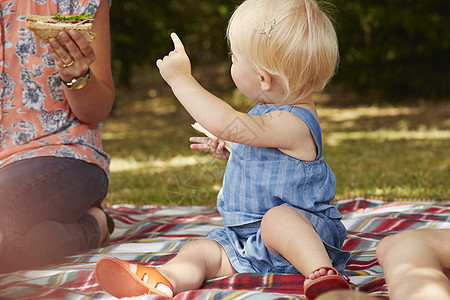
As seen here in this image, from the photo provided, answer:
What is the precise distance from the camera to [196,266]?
6.41ft

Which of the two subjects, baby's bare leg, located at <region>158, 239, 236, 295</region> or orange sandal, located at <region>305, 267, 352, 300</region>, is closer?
orange sandal, located at <region>305, 267, 352, 300</region>

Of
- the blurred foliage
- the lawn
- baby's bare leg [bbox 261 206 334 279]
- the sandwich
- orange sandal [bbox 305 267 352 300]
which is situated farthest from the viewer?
the blurred foliage

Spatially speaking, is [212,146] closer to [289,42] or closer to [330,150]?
[289,42]

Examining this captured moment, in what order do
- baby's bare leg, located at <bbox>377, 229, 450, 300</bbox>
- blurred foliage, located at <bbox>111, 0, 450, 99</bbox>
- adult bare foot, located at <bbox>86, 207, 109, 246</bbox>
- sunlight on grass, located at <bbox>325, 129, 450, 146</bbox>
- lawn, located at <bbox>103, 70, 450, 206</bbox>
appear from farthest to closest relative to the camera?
blurred foliage, located at <bbox>111, 0, 450, 99</bbox>, sunlight on grass, located at <bbox>325, 129, 450, 146</bbox>, lawn, located at <bbox>103, 70, 450, 206</bbox>, adult bare foot, located at <bbox>86, 207, 109, 246</bbox>, baby's bare leg, located at <bbox>377, 229, 450, 300</bbox>

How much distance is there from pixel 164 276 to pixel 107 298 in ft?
0.61

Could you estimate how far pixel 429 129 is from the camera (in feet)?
22.4

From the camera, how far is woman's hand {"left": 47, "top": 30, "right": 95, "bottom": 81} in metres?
2.26

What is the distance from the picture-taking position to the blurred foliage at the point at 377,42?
8773 millimetres

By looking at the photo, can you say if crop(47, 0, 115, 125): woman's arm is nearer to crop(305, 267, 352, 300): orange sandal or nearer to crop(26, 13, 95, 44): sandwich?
crop(26, 13, 95, 44): sandwich

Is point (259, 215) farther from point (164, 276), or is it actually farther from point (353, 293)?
point (353, 293)

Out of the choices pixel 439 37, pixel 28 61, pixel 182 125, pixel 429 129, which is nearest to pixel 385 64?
pixel 439 37

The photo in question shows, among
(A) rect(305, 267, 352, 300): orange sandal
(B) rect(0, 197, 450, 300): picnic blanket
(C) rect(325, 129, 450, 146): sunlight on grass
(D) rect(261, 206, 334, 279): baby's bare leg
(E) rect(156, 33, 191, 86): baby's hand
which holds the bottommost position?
(C) rect(325, 129, 450, 146): sunlight on grass

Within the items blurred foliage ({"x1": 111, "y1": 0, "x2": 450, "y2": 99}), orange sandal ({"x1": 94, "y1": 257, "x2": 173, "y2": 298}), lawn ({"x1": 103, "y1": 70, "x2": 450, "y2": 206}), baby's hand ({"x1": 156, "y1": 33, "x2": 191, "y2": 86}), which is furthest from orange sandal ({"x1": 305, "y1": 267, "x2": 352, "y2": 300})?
blurred foliage ({"x1": 111, "y1": 0, "x2": 450, "y2": 99})

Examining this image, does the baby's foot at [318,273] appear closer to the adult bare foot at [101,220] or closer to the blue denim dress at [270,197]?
the blue denim dress at [270,197]
